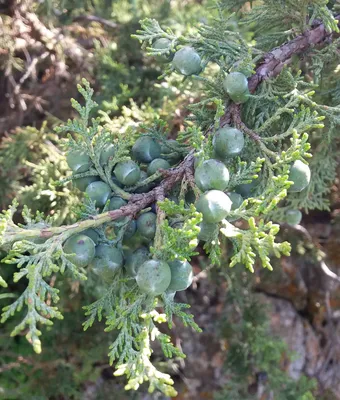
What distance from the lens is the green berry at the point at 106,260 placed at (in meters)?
1.18

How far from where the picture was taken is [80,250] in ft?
3.63

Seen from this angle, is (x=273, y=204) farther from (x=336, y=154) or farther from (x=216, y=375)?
(x=216, y=375)

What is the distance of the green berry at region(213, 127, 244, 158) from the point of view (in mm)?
1202

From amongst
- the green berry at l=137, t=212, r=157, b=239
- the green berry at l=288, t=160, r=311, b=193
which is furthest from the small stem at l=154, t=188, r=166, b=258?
the green berry at l=288, t=160, r=311, b=193

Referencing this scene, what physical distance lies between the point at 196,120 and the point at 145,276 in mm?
693

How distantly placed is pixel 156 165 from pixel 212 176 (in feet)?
0.95

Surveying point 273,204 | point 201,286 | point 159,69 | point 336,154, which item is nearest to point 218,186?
point 273,204

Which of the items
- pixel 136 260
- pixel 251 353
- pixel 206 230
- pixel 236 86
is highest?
pixel 236 86

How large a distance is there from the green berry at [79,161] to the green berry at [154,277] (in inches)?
17.6

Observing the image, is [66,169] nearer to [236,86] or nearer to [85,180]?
[85,180]

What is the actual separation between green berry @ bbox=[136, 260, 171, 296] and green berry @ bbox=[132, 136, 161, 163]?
0.47m

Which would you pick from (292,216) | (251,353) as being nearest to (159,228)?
(292,216)

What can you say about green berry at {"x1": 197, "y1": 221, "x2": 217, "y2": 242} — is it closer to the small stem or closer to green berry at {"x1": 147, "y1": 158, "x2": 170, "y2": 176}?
the small stem

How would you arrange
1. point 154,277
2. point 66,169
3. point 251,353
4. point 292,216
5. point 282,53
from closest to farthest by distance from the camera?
point 154,277 → point 282,53 → point 292,216 → point 66,169 → point 251,353
